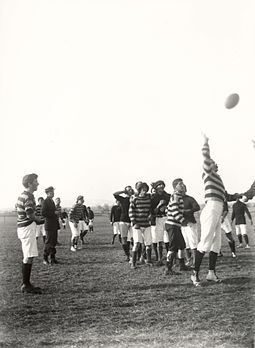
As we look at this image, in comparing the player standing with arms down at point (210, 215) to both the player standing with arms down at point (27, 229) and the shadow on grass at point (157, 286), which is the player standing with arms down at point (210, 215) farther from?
the player standing with arms down at point (27, 229)

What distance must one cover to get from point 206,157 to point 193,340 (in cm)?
361

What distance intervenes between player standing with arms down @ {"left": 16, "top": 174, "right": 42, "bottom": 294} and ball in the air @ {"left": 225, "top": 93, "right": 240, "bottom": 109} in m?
3.84

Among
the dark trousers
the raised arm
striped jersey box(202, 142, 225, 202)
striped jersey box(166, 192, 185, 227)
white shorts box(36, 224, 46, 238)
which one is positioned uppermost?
the raised arm

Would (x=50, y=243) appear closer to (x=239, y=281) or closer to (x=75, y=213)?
(x=75, y=213)

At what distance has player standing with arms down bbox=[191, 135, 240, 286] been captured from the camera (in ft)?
23.5

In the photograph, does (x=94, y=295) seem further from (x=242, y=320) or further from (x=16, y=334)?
(x=242, y=320)

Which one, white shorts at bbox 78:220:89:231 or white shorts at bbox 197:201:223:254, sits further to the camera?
white shorts at bbox 78:220:89:231

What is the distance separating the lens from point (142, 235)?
972 centimetres

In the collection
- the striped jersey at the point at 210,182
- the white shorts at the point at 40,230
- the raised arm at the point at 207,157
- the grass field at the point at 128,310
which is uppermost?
the raised arm at the point at 207,157

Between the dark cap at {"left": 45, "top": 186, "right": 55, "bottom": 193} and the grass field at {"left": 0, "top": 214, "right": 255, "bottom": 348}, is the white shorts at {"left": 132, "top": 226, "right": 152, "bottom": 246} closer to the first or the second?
the grass field at {"left": 0, "top": 214, "right": 255, "bottom": 348}

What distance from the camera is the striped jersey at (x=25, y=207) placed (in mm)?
7340

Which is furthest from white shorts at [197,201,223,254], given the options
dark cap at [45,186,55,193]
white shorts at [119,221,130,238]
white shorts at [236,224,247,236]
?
white shorts at [236,224,247,236]

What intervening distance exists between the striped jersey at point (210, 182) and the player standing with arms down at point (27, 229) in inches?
121

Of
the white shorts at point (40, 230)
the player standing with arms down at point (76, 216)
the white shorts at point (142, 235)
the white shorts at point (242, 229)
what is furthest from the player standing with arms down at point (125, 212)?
the white shorts at point (40, 230)
